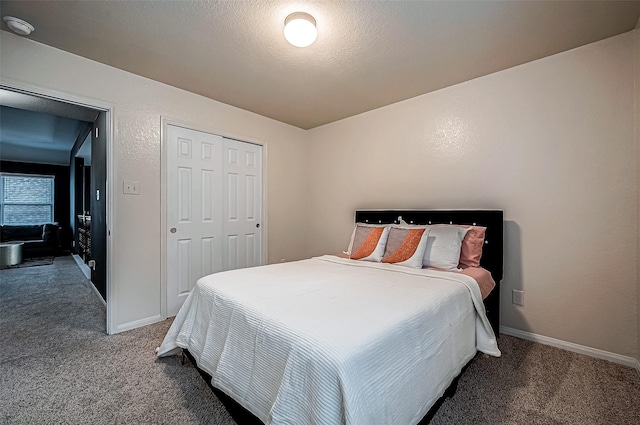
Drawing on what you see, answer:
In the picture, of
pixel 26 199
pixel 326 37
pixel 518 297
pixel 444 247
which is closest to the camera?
pixel 326 37

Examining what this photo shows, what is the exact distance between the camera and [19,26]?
1.86 metres

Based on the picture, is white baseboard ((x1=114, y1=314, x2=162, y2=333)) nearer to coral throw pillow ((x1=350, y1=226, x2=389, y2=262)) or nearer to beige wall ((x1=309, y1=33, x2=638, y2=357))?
coral throw pillow ((x1=350, y1=226, x2=389, y2=262))

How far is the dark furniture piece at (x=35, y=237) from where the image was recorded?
18.9ft

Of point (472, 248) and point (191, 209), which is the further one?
point (191, 209)

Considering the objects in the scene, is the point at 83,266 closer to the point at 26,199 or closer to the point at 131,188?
the point at 26,199

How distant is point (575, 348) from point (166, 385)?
3.00 m

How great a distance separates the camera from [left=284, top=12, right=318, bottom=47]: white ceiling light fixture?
173cm

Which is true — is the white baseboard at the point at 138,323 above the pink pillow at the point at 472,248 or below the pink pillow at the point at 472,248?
below

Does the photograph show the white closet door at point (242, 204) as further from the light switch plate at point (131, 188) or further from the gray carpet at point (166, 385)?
the gray carpet at point (166, 385)

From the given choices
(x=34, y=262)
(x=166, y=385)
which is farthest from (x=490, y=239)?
(x=34, y=262)

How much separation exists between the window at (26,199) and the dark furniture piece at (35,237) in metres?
0.68

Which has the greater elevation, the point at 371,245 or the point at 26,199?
the point at 26,199

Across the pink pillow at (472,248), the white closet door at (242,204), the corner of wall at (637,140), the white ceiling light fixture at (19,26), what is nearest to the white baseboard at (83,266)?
the white closet door at (242,204)

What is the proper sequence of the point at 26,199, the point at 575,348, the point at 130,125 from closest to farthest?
the point at 575,348 < the point at 130,125 < the point at 26,199
